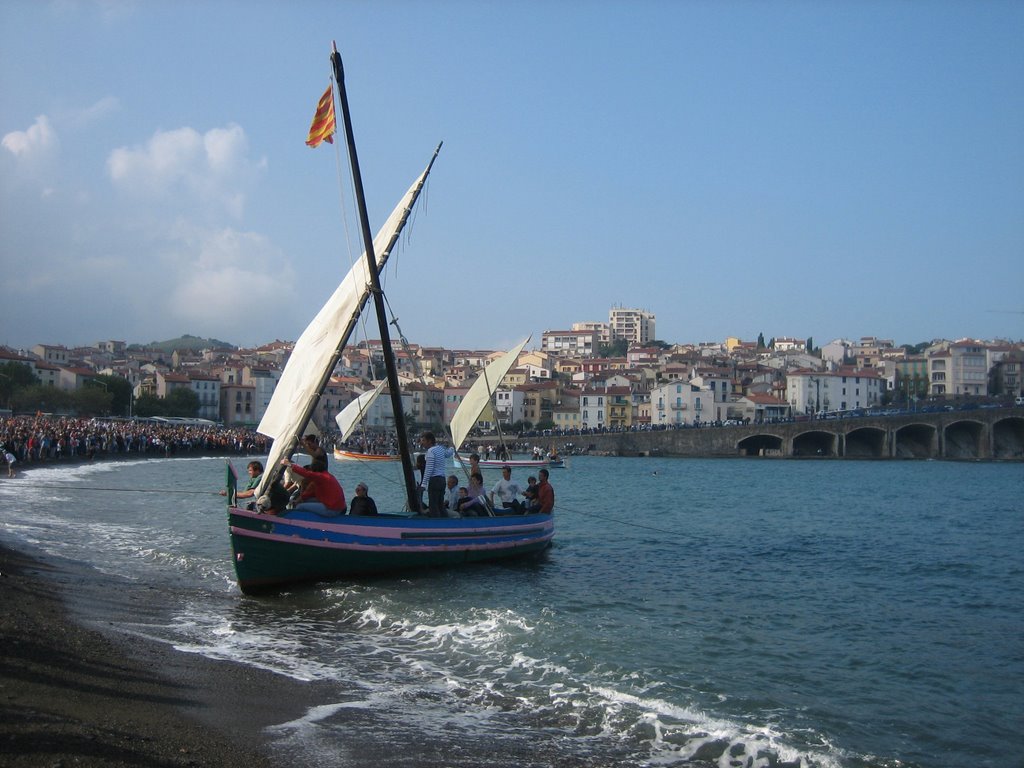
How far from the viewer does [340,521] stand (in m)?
16.4

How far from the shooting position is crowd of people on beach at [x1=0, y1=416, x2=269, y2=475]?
172 ft

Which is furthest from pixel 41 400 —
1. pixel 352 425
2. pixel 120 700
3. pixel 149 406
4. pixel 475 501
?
Result: pixel 120 700

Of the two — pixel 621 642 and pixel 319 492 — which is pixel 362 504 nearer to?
pixel 319 492

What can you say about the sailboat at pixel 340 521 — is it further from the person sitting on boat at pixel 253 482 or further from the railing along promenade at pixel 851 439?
the railing along promenade at pixel 851 439

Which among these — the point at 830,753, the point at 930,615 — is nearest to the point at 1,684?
the point at 830,753

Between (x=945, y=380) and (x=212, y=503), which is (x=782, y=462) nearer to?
(x=945, y=380)

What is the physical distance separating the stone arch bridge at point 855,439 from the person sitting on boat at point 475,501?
323ft

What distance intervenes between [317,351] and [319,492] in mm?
2572

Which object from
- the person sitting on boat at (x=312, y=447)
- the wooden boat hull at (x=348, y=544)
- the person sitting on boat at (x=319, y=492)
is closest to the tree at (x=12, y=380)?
the wooden boat hull at (x=348, y=544)

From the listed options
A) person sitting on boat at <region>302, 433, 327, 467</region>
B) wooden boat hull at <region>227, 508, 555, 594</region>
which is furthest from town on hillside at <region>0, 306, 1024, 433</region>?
person sitting on boat at <region>302, 433, 327, 467</region>

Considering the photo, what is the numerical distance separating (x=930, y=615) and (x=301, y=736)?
40.5ft

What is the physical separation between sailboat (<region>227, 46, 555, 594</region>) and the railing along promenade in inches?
3926

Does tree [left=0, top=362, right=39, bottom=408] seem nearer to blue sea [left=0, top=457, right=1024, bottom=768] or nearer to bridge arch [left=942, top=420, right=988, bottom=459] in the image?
blue sea [left=0, top=457, right=1024, bottom=768]

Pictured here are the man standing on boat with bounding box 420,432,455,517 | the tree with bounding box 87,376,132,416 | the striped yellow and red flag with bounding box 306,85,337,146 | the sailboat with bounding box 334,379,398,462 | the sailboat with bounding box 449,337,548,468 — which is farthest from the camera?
the tree with bounding box 87,376,132,416
